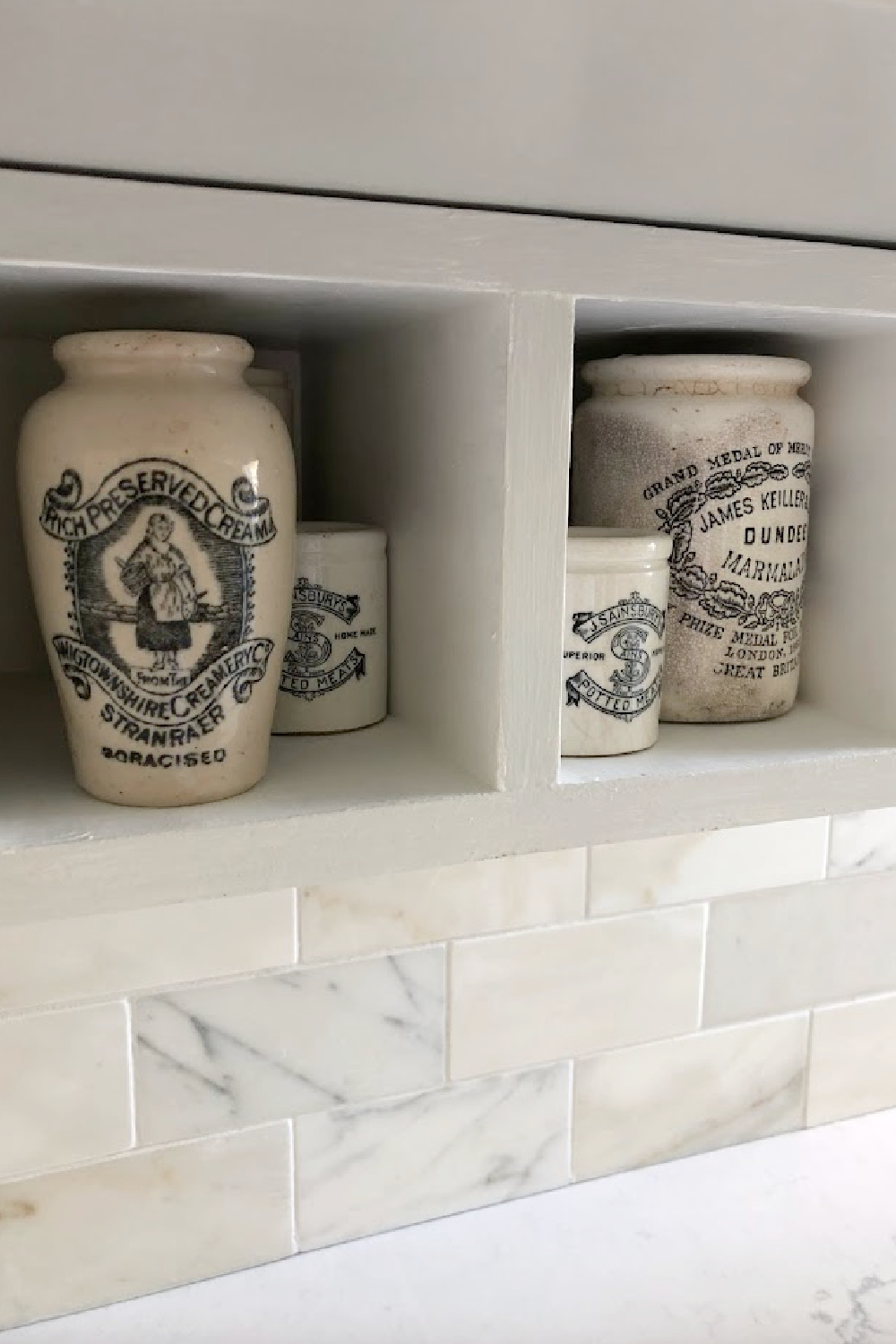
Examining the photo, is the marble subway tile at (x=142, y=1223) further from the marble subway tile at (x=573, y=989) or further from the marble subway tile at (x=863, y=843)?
the marble subway tile at (x=863, y=843)

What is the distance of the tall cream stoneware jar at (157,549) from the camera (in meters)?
0.42

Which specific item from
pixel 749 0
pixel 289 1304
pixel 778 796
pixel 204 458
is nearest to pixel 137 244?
pixel 204 458

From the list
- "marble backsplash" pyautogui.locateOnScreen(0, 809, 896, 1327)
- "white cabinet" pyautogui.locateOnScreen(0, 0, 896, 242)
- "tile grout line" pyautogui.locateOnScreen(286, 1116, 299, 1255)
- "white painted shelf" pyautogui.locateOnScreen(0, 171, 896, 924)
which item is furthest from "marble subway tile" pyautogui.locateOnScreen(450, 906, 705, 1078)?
"white cabinet" pyautogui.locateOnScreen(0, 0, 896, 242)

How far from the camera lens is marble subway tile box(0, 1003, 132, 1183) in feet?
2.05

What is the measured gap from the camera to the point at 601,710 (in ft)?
1.70

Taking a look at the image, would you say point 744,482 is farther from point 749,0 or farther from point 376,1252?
point 376,1252

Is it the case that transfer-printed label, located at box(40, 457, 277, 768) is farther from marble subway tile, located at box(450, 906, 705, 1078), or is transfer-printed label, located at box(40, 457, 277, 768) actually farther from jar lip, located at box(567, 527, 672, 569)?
marble subway tile, located at box(450, 906, 705, 1078)

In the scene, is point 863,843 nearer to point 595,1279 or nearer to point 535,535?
point 595,1279

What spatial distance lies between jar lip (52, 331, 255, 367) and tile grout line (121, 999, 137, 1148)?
1.20ft

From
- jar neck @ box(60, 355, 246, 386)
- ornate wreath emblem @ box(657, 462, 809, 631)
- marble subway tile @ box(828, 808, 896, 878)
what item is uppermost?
jar neck @ box(60, 355, 246, 386)

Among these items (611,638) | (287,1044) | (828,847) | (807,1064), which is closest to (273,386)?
(611,638)

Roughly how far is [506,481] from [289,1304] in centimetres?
49

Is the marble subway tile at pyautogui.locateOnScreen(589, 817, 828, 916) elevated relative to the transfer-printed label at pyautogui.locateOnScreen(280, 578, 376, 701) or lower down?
lower down

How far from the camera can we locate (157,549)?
423 mm
